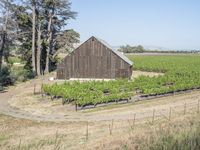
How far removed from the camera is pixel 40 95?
121 feet

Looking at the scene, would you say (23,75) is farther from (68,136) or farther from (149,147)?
(149,147)

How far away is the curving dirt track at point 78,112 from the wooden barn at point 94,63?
1399cm

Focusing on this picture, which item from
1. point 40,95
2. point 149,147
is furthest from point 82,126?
point 149,147

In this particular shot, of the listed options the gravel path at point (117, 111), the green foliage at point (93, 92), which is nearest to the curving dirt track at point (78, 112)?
the gravel path at point (117, 111)

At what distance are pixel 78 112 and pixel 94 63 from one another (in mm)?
22469

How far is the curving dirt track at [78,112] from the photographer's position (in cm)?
2697

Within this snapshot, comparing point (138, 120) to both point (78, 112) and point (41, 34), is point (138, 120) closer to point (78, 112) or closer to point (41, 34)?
point (78, 112)

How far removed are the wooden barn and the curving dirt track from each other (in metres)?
14.0

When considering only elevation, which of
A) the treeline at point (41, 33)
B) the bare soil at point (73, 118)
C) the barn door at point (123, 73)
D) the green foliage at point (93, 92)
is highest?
the treeline at point (41, 33)

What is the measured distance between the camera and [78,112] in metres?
28.6

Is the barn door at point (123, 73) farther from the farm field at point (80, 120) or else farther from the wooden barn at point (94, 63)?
the farm field at point (80, 120)

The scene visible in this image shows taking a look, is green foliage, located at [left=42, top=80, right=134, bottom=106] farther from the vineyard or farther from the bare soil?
the bare soil

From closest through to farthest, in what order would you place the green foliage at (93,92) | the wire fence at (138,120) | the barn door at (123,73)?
1. the wire fence at (138,120)
2. the green foliage at (93,92)
3. the barn door at (123,73)

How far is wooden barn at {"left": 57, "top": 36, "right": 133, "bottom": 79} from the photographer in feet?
165
